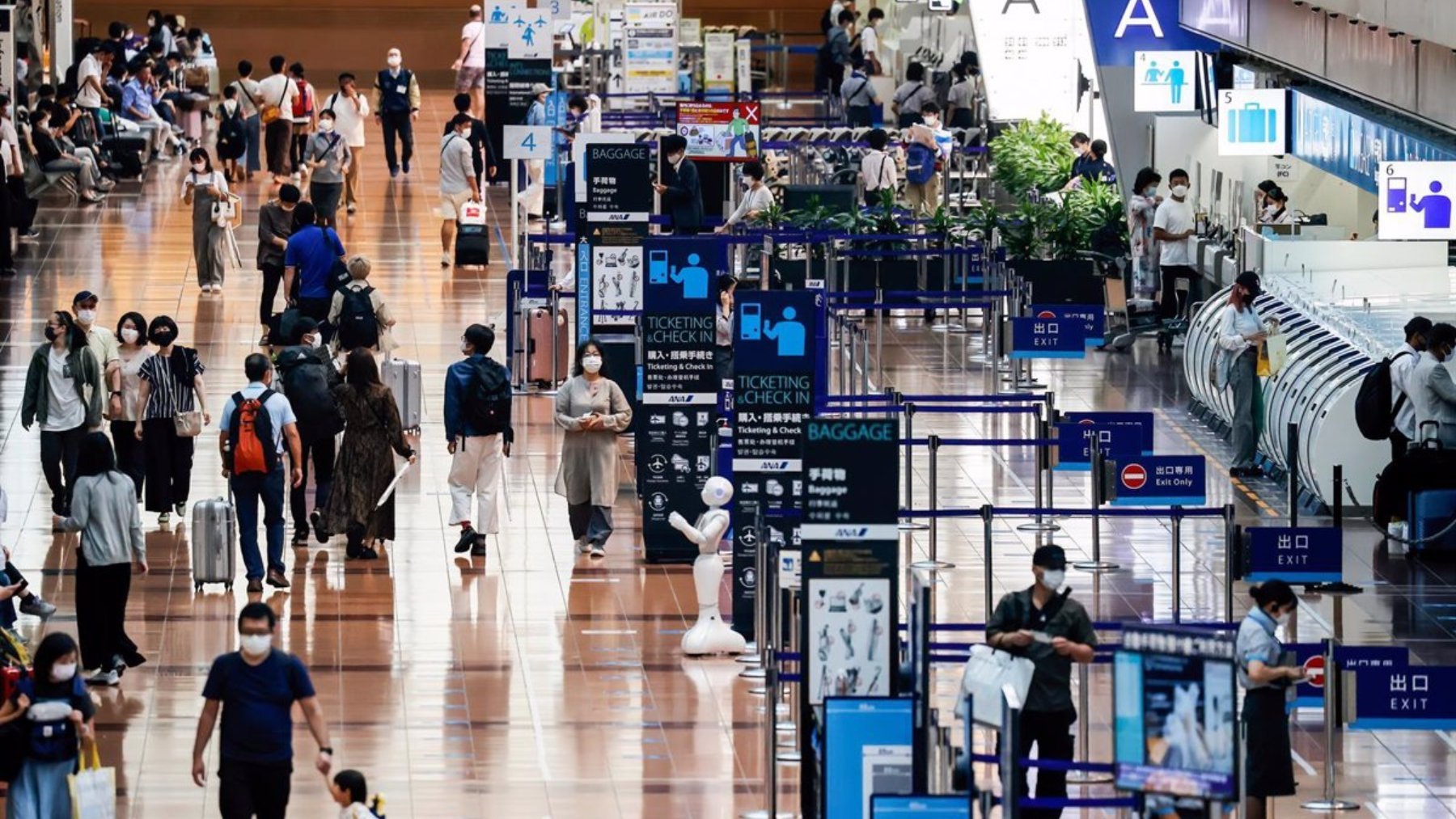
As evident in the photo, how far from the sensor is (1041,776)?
11289 millimetres

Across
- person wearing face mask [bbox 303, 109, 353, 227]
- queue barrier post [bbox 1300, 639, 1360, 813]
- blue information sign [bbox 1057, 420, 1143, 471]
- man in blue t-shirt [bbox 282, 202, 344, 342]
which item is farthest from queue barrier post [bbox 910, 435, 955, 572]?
person wearing face mask [bbox 303, 109, 353, 227]

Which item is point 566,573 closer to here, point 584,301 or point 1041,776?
point 584,301

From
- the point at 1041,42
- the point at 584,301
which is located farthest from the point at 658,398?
the point at 1041,42

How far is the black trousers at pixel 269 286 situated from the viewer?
23.9m

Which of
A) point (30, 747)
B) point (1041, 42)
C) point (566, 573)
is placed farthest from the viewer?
point (1041, 42)

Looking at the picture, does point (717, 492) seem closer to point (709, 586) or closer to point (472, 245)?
point (709, 586)

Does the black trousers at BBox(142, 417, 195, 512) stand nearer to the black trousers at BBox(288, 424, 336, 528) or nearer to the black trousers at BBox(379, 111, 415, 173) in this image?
the black trousers at BBox(288, 424, 336, 528)

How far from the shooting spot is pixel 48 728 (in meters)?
10.8

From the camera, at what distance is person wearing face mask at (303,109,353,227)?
27.9m

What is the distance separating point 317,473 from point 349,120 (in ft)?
47.6

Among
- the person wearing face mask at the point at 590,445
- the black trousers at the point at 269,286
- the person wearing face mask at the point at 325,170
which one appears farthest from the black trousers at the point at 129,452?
the person wearing face mask at the point at 325,170

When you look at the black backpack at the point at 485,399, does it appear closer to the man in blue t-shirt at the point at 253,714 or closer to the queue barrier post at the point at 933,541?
the queue barrier post at the point at 933,541

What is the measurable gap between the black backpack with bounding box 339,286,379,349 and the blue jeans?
3.52 meters

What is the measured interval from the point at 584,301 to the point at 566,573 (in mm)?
4317
